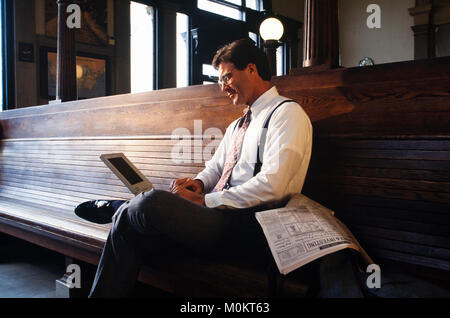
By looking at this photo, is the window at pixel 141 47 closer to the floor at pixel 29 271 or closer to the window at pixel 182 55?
the window at pixel 182 55

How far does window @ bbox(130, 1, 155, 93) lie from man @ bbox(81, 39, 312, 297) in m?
6.36

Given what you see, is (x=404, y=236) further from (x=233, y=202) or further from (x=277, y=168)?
(x=233, y=202)

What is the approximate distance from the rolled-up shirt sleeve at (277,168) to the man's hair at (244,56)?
36 cm

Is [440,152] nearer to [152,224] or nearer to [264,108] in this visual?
[264,108]

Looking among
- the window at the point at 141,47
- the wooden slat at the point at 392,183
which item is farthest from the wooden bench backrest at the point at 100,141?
the window at the point at 141,47

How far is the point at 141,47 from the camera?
8.04 meters

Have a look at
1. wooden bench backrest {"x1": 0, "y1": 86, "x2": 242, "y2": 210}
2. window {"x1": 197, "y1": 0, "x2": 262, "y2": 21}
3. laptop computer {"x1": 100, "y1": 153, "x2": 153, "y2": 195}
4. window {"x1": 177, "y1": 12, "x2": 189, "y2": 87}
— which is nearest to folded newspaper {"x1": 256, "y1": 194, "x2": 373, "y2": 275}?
laptop computer {"x1": 100, "y1": 153, "x2": 153, "y2": 195}

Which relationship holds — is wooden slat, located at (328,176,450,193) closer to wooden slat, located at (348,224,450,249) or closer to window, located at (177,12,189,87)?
wooden slat, located at (348,224,450,249)

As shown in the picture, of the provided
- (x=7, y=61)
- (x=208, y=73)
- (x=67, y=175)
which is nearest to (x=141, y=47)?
(x=208, y=73)

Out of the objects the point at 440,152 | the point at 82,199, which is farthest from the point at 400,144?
the point at 82,199

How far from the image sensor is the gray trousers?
4.70 feet

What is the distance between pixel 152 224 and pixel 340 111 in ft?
3.23

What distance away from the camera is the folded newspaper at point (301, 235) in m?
1.23

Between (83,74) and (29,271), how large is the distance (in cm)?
482
